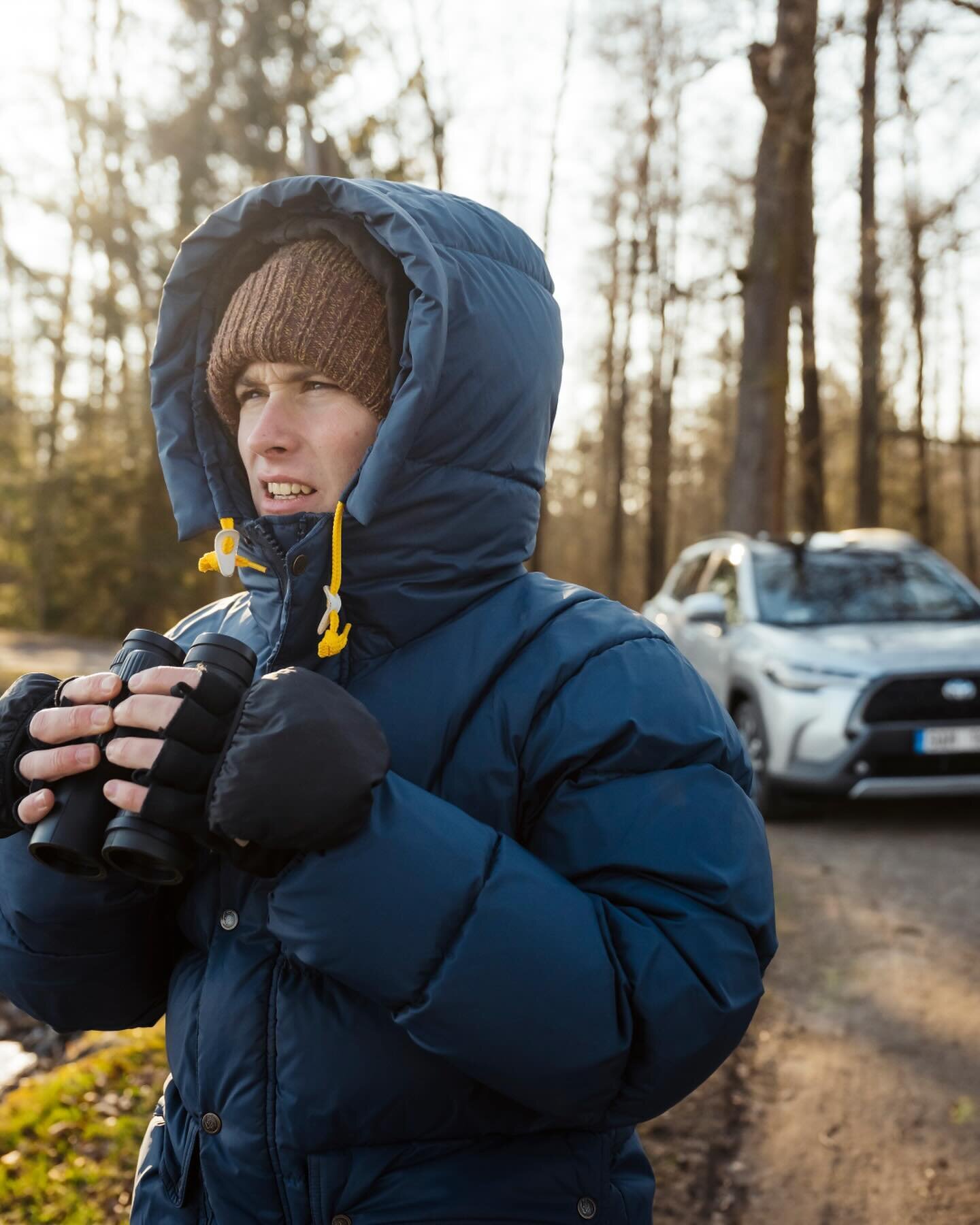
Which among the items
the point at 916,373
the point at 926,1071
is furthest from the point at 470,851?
the point at 916,373

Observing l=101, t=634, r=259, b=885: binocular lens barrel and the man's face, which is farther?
the man's face

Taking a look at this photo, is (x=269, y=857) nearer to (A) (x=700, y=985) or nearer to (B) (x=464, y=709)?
(B) (x=464, y=709)

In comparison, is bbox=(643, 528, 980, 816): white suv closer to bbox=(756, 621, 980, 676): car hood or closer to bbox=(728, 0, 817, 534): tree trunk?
bbox=(756, 621, 980, 676): car hood

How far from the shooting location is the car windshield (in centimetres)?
777

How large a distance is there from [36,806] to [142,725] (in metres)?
0.19

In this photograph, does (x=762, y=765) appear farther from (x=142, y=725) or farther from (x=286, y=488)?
(x=142, y=725)

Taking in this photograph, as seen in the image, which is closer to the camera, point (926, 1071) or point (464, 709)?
point (464, 709)

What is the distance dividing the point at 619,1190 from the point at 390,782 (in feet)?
2.29

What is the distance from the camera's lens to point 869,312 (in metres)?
17.3

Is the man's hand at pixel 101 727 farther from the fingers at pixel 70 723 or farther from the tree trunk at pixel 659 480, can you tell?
the tree trunk at pixel 659 480

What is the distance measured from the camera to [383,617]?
165 centimetres

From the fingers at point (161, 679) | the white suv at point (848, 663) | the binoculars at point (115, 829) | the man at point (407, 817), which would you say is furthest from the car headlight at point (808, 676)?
the fingers at point (161, 679)

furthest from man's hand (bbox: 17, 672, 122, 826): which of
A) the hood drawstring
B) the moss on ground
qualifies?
the moss on ground

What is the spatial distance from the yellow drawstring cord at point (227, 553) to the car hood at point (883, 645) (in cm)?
564
